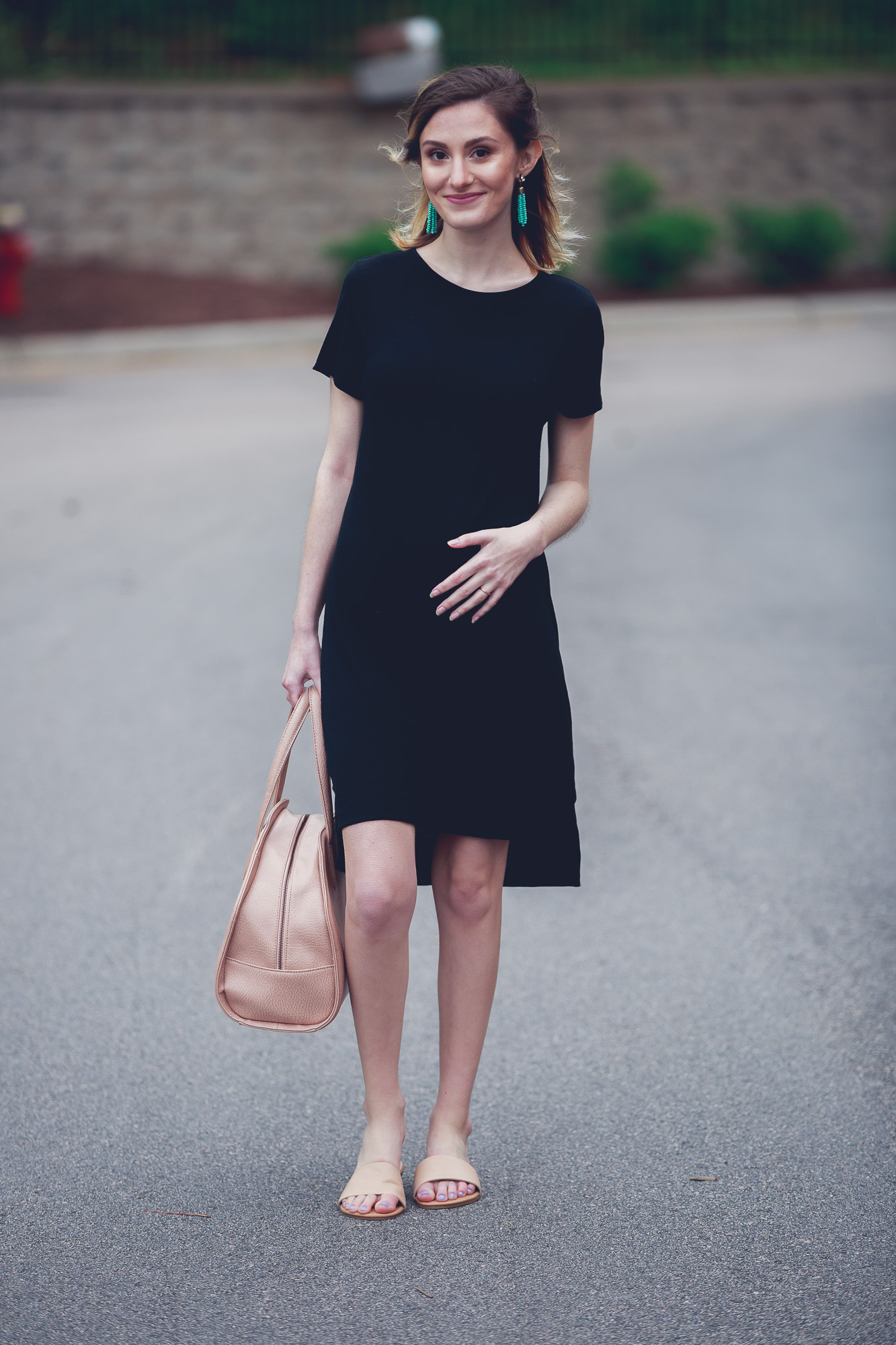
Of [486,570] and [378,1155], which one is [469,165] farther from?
[378,1155]

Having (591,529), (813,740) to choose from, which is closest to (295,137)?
(591,529)

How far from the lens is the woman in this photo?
8.81 ft

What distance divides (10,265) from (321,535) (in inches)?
534

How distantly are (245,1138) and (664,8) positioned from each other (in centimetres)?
2205

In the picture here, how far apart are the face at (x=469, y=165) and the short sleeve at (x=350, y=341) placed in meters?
0.22

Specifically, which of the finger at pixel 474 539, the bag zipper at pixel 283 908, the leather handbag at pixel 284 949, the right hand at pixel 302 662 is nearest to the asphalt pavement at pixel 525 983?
the leather handbag at pixel 284 949

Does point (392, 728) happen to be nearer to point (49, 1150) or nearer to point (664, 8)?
point (49, 1150)

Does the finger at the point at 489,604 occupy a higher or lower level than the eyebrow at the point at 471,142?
lower

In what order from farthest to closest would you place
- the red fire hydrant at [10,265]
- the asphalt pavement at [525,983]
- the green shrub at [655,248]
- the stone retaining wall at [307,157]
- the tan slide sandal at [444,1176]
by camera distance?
the stone retaining wall at [307,157] < the green shrub at [655,248] < the red fire hydrant at [10,265] < the tan slide sandal at [444,1176] < the asphalt pavement at [525,983]

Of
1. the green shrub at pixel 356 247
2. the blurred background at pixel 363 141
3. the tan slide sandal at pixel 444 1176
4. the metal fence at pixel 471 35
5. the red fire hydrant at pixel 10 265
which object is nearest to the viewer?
the tan slide sandal at pixel 444 1176

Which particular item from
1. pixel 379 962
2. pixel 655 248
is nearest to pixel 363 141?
pixel 655 248

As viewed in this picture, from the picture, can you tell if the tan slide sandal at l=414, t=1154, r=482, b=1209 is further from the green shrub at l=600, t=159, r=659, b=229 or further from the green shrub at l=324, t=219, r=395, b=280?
the green shrub at l=600, t=159, r=659, b=229

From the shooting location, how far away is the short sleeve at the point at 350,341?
2.74 m

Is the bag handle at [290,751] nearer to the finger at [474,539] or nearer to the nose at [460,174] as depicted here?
the finger at [474,539]
